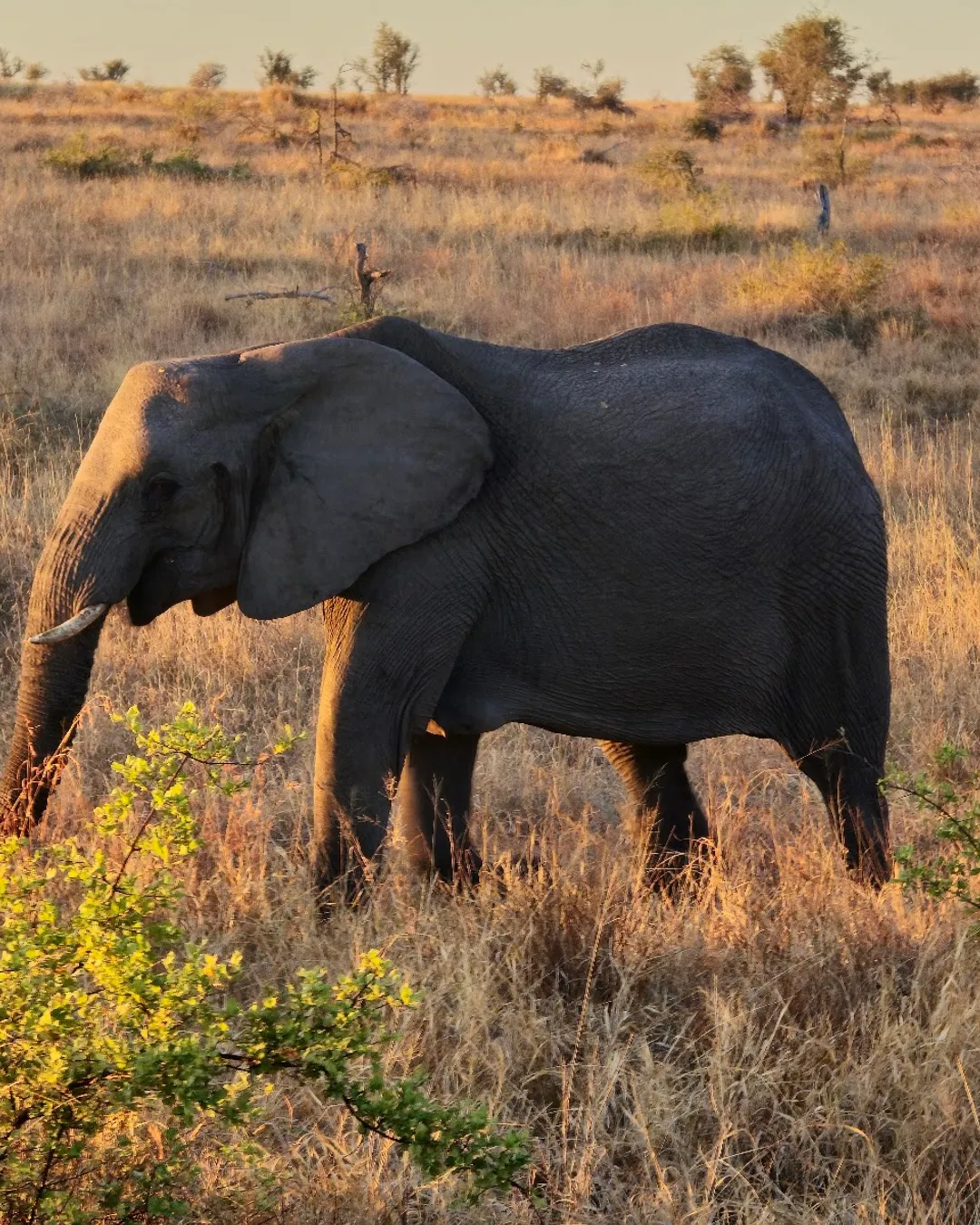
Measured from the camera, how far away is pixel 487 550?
4.04 metres

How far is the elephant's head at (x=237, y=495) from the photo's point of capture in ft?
11.9

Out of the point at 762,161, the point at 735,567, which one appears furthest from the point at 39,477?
the point at 762,161

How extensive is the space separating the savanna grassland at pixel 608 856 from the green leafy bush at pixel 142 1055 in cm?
35

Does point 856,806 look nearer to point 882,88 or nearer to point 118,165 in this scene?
point 118,165

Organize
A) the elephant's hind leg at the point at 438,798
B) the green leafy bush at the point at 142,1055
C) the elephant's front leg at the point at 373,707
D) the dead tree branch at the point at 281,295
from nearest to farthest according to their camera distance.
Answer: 1. the green leafy bush at the point at 142,1055
2. the elephant's front leg at the point at 373,707
3. the elephant's hind leg at the point at 438,798
4. the dead tree branch at the point at 281,295

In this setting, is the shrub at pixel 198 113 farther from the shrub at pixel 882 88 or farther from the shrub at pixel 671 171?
the shrub at pixel 882 88

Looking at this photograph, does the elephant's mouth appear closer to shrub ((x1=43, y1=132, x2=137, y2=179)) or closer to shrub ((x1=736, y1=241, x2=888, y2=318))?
shrub ((x1=736, y1=241, x2=888, y2=318))

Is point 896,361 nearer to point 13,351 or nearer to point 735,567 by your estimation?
point 13,351

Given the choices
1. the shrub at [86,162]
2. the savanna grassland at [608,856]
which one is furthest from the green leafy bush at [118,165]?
the savanna grassland at [608,856]

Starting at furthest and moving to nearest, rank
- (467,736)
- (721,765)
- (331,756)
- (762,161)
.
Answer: (762,161) → (721,765) → (467,736) → (331,756)

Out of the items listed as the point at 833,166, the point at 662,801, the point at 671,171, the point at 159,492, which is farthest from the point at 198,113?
the point at 159,492

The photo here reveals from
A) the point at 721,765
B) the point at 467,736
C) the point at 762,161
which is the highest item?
the point at 762,161

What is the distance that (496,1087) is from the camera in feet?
10.4

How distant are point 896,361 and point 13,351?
22.7 feet
